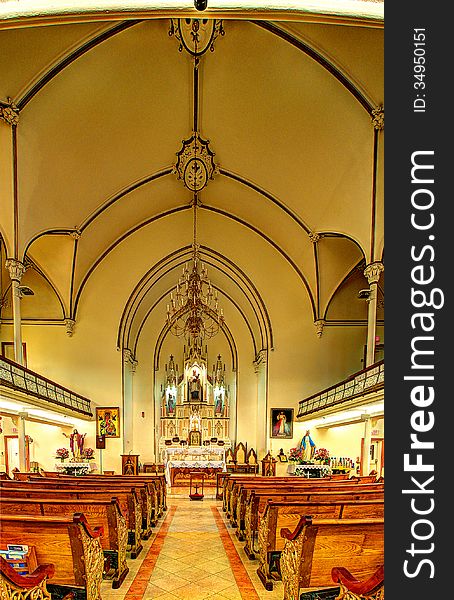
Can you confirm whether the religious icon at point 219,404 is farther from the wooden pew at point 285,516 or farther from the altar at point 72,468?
the wooden pew at point 285,516

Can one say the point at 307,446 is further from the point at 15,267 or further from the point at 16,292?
the point at 15,267

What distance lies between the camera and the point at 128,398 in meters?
23.3

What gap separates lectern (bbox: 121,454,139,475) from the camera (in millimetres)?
19219

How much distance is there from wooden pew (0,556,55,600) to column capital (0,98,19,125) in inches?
424

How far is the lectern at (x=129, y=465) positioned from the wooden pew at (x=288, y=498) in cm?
1199

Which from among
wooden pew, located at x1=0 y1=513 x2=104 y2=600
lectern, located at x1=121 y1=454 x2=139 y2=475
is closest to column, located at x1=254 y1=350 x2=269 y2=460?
lectern, located at x1=121 y1=454 x2=139 y2=475

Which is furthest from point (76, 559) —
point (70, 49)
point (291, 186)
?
point (291, 186)

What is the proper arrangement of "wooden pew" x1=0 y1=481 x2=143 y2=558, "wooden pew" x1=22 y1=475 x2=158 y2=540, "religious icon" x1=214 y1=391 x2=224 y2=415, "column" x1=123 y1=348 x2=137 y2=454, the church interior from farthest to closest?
1. "religious icon" x1=214 y1=391 x2=224 y2=415
2. "column" x1=123 y1=348 x2=137 y2=454
3. "wooden pew" x1=22 y1=475 x2=158 y2=540
4. "wooden pew" x1=0 y1=481 x2=143 y2=558
5. the church interior

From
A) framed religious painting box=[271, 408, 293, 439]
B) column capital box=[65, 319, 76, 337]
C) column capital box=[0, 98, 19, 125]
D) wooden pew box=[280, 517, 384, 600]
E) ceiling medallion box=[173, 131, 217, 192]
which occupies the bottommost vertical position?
framed religious painting box=[271, 408, 293, 439]

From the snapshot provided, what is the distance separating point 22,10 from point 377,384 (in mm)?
11049

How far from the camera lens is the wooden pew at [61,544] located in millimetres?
4598

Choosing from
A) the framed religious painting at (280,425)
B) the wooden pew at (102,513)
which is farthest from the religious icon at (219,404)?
the wooden pew at (102,513)

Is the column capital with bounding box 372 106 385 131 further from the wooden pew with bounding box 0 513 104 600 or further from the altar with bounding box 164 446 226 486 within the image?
the altar with bounding box 164 446 226 486

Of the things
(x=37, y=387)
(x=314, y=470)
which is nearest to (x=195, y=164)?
(x=37, y=387)
